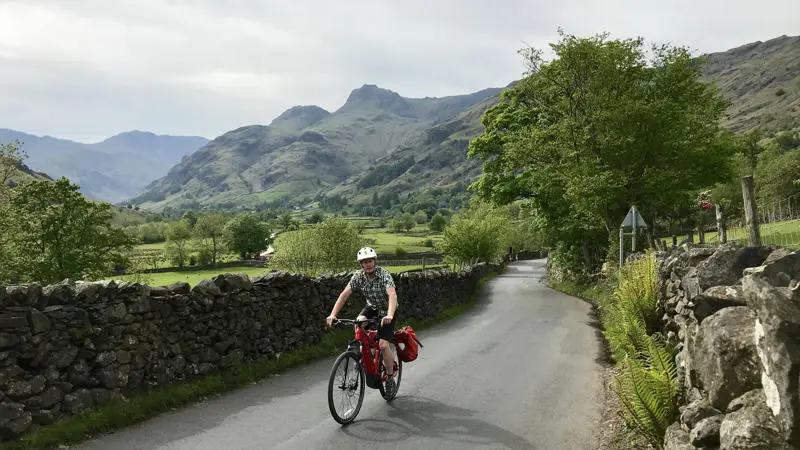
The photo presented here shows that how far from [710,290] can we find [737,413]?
1.82 metres

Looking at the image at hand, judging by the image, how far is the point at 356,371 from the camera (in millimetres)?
7996

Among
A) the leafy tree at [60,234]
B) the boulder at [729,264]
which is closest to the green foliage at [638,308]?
the boulder at [729,264]

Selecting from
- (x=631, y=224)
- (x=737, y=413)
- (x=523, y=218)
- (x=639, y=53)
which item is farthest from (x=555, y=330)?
(x=523, y=218)

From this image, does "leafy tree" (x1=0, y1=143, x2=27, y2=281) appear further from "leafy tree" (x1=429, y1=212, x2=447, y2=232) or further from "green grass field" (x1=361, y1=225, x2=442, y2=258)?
"leafy tree" (x1=429, y1=212, x2=447, y2=232)

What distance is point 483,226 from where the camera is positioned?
61.1m

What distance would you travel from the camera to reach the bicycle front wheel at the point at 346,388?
7.33 metres

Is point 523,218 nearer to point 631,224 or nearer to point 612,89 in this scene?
point 612,89

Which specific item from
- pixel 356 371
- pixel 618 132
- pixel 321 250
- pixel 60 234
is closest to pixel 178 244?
pixel 321 250

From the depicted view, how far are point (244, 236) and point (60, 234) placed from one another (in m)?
88.7

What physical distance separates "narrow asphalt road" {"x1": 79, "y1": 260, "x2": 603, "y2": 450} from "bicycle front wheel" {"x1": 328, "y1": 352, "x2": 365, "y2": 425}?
17 centimetres

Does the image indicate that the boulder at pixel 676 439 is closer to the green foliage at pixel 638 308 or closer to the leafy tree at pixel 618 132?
the green foliage at pixel 638 308

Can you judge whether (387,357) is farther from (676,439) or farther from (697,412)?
(697,412)

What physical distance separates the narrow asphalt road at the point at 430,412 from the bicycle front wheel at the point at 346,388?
0.17m

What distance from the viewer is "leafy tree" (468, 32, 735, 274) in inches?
1035
